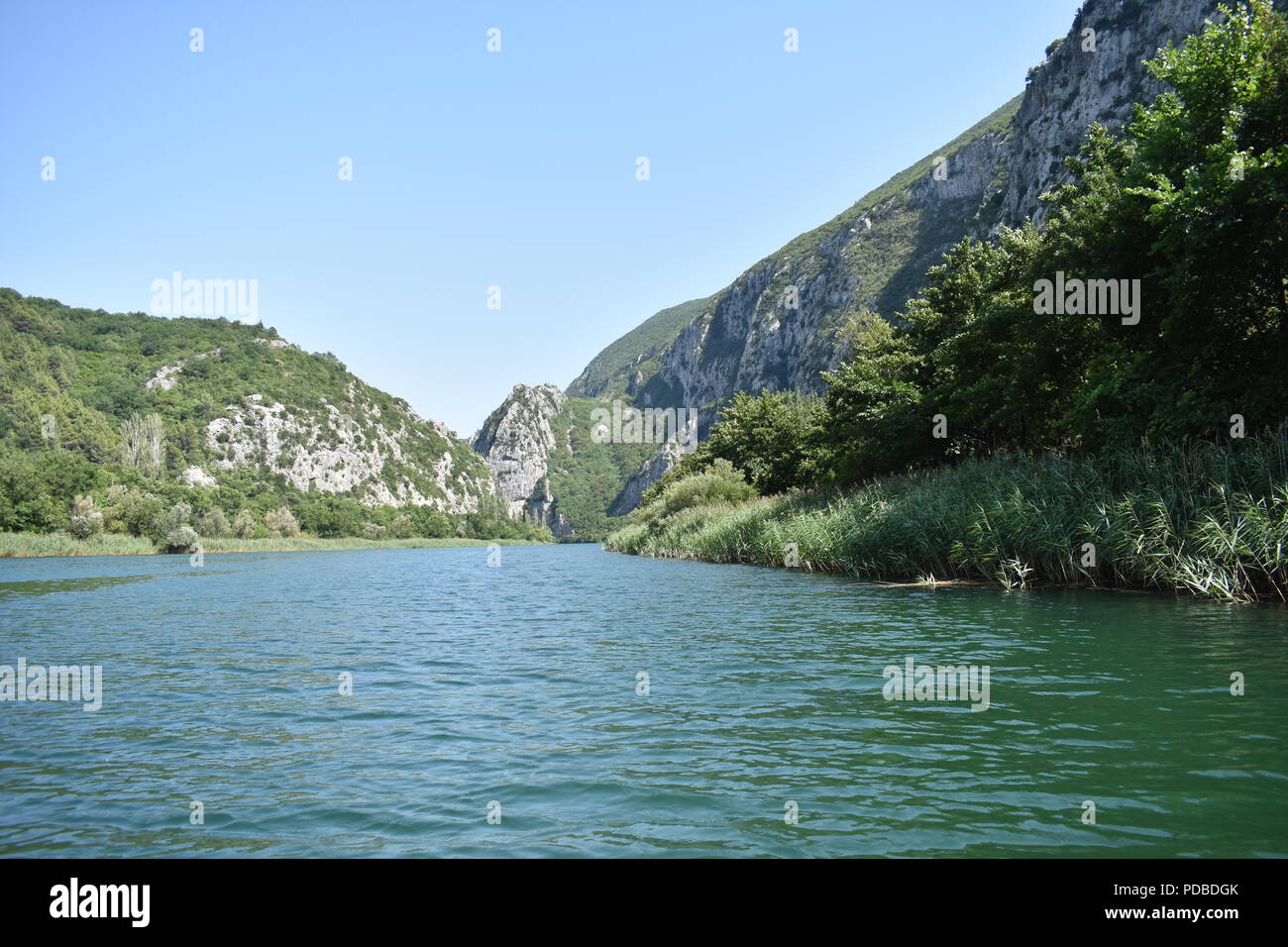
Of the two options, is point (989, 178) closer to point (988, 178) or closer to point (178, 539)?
point (988, 178)

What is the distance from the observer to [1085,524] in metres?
23.0

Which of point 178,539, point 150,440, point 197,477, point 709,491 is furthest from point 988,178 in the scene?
point 150,440

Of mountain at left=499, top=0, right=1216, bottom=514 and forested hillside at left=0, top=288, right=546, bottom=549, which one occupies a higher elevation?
mountain at left=499, top=0, right=1216, bottom=514

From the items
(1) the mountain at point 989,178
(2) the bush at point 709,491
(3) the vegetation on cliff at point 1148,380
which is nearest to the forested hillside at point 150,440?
(2) the bush at point 709,491

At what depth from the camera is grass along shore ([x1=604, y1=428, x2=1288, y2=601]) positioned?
19219 millimetres

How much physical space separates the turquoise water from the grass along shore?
1.82 meters

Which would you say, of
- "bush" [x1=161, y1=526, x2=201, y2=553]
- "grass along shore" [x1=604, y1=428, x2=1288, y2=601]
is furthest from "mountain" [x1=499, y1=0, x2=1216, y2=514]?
"bush" [x1=161, y1=526, x2=201, y2=553]

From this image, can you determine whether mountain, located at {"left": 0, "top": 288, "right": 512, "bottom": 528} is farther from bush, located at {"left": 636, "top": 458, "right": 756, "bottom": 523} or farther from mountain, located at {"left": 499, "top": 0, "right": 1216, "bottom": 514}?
mountain, located at {"left": 499, "top": 0, "right": 1216, "bottom": 514}

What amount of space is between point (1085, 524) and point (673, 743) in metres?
18.8

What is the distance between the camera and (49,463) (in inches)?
3757

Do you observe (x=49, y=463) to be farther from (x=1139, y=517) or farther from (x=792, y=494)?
(x=1139, y=517)

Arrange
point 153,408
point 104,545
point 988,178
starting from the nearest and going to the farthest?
1. point 104,545
2. point 153,408
3. point 988,178

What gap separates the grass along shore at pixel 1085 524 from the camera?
19.2 meters
